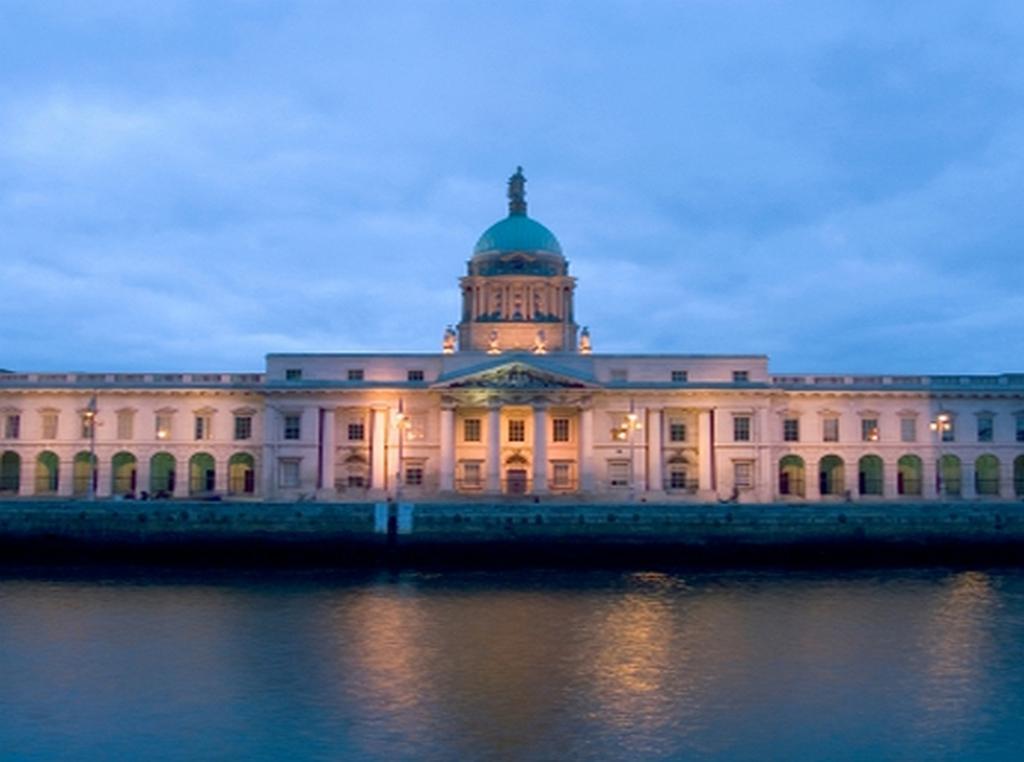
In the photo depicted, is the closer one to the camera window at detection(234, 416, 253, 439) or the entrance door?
the entrance door

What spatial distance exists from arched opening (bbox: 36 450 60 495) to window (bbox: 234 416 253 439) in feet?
36.1

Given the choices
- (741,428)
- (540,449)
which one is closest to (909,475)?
(741,428)

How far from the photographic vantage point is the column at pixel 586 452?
59625 mm

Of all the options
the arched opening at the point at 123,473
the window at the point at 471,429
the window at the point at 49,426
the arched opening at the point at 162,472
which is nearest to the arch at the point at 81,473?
the arched opening at the point at 123,473

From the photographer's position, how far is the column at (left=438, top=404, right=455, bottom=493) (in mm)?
59344

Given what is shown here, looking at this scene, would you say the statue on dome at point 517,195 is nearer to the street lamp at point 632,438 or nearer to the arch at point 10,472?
the street lamp at point 632,438

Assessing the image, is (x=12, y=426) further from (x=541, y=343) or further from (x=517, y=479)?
(x=541, y=343)

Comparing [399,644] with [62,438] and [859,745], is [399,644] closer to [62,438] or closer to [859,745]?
[859,745]

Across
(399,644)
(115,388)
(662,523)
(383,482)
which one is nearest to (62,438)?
(115,388)

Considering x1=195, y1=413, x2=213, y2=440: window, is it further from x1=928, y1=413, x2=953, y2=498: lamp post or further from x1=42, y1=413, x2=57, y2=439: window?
x1=928, y1=413, x2=953, y2=498: lamp post

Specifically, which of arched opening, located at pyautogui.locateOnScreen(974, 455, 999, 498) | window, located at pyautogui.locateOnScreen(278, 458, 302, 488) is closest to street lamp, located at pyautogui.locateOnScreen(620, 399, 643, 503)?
window, located at pyautogui.locateOnScreen(278, 458, 302, 488)

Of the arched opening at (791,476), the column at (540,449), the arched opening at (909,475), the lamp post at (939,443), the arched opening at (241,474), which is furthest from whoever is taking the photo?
the arched opening at (241,474)

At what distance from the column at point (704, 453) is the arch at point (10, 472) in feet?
132

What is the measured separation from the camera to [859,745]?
18641 millimetres
